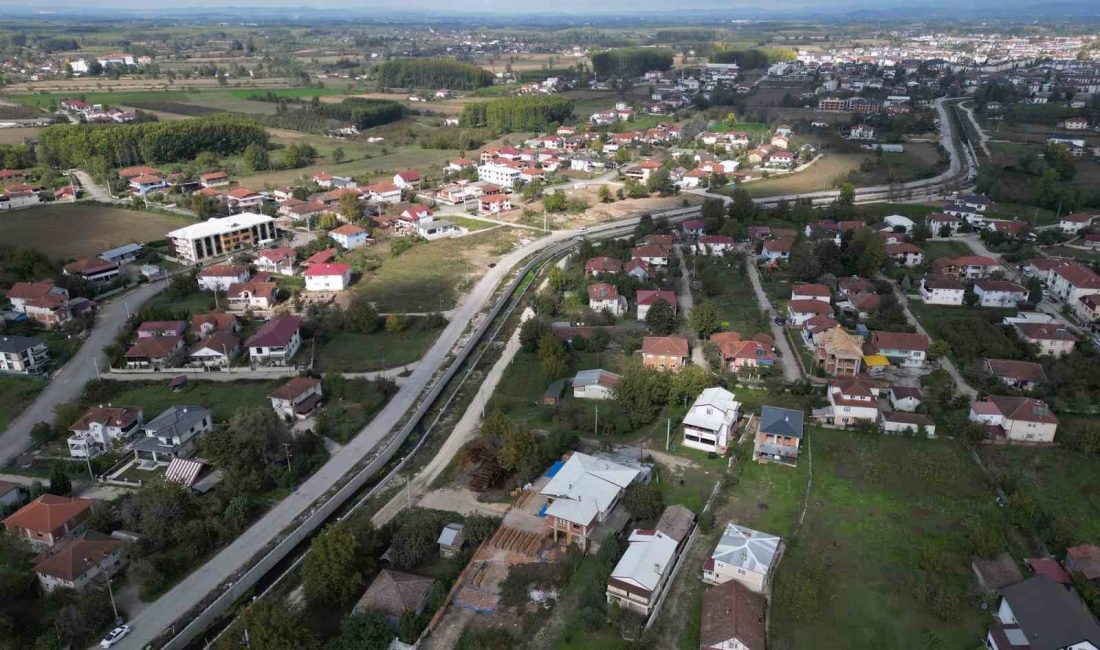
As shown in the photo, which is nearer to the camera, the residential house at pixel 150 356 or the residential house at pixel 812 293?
the residential house at pixel 150 356

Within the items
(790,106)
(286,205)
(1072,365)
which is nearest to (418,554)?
(1072,365)

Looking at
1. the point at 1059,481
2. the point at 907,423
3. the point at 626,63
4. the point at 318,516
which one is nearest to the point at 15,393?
the point at 318,516

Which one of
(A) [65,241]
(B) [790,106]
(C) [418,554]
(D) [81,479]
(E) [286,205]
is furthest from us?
(B) [790,106]

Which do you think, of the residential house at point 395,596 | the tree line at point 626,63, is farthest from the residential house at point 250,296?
the tree line at point 626,63

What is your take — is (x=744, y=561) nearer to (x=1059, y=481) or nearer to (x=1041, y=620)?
(x=1041, y=620)

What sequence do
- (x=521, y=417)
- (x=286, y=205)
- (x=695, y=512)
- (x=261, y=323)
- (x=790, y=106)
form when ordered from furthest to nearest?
1. (x=790, y=106)
2. (x=286, y=205)
3. (x=261, y=323)
4. (x=521, y=417)
5. (x=695, y=512)

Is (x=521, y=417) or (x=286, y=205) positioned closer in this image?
(x=521, y=417)

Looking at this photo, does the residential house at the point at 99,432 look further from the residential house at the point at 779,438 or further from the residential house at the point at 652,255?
the residential house at the point at 652,255

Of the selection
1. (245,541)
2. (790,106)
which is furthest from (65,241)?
(790,106)

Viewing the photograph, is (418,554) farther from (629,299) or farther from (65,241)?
(65,241)
